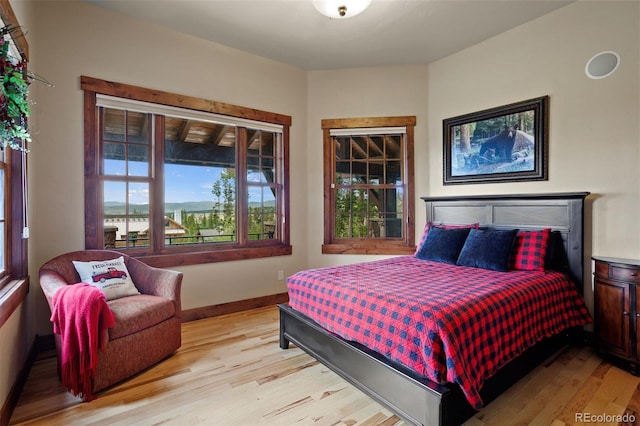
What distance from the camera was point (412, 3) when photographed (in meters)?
2.92

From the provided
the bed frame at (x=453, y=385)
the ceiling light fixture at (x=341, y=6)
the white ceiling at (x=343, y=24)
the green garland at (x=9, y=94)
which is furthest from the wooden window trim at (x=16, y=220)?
the ceiling light fixture at (x=341, y=6)

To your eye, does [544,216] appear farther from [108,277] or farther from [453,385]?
[108,277]

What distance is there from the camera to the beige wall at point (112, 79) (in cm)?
277

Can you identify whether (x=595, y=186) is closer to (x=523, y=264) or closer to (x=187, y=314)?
(x=523, y=264)

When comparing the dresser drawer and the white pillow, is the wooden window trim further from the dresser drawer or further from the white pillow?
the dresser drawer

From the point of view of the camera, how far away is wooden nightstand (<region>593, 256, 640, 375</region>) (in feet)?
7.72

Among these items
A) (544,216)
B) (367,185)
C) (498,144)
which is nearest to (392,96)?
(367,185)

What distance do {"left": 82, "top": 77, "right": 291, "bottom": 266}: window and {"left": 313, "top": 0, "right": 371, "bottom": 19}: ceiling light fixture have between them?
64.3 inches

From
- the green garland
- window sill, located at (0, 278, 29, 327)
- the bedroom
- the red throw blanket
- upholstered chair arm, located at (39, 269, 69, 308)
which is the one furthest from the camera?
the bedroom

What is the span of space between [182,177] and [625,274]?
13.2ft

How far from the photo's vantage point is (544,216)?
3072 millimetres

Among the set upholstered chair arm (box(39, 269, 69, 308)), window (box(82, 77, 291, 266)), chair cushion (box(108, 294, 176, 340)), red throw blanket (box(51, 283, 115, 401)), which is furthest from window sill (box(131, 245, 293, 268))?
red throw blanket (box(51, 283, 115, 401))

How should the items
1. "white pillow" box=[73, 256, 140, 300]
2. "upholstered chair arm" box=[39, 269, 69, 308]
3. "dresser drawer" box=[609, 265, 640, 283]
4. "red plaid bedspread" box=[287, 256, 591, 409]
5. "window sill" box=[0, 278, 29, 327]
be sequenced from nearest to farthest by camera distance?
"red plaid bedspread" box=[287, 256, 591, 409]
"window sill" box=[0, 278, 29, 327]
"upholstered chair arm" box=[39, 269, 69, 308]
"dresser drawer" box=[609, 265, 640, 283]
"white pillow" box=[73, 256, 140, 300]

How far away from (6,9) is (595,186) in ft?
14.9
